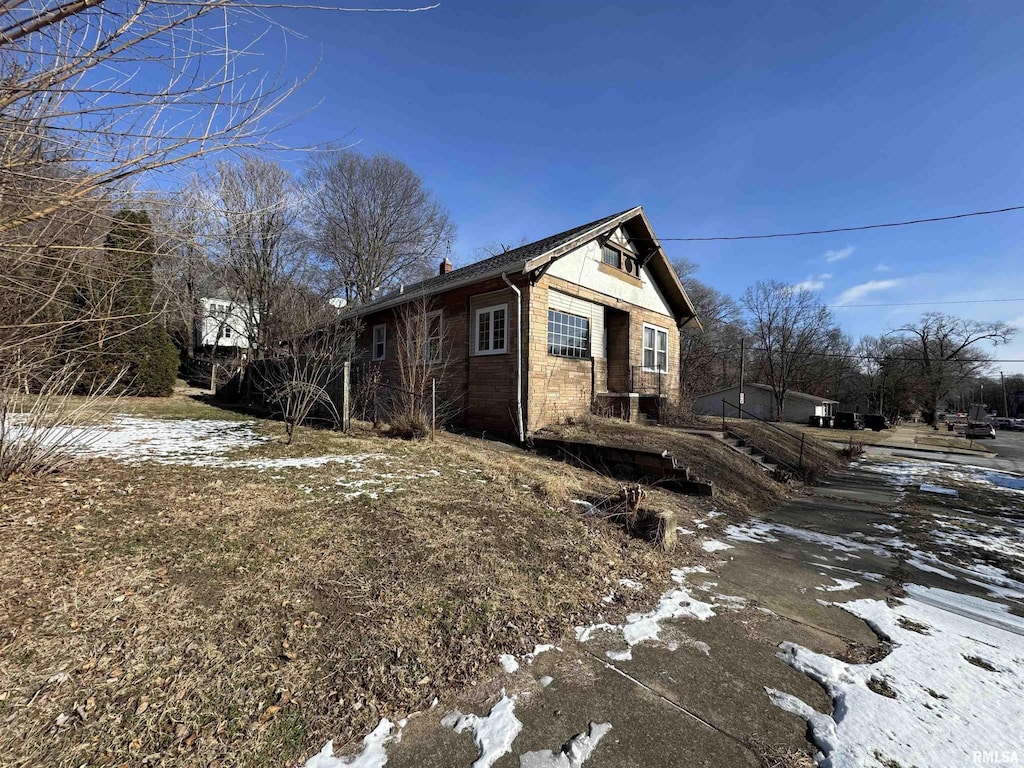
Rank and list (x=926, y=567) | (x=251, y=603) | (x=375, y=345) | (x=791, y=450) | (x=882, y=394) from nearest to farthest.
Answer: (x=251, y=603), (x=926, y=567), (x=791, y=450), (x=375, y=345), (x=882, y=394)

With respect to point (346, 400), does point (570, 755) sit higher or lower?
lower

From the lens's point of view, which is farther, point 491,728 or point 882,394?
point 882,394

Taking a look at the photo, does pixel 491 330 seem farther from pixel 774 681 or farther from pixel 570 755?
pixel 570 755

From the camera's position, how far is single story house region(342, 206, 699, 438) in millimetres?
9875

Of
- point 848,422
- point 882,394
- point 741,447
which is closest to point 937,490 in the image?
point 741,447

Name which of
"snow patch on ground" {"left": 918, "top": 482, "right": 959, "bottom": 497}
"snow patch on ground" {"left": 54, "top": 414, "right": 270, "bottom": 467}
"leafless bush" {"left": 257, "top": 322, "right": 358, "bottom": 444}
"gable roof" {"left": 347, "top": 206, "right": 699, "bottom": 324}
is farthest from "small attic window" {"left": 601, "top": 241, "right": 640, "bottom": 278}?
"snow patch on ground" {"left": 54, "top": 414, "right": 270, "bottom": 467}

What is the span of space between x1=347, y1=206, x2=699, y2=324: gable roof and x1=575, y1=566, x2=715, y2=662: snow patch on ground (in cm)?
728

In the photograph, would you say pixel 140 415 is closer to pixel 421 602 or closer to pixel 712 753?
pixel 421 602

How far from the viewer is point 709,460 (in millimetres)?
8805

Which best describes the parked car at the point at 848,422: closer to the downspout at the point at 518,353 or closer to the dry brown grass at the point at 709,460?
the dry brown grass at the point at 709,460

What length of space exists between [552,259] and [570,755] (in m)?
9.32

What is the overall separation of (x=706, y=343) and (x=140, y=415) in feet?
126

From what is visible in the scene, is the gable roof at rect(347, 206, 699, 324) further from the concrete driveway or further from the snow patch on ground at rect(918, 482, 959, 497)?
the snow patch on ground at rect(918, 482, 959, 497)

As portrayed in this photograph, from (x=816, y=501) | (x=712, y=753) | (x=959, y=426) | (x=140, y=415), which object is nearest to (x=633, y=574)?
(x=712, y=753)
